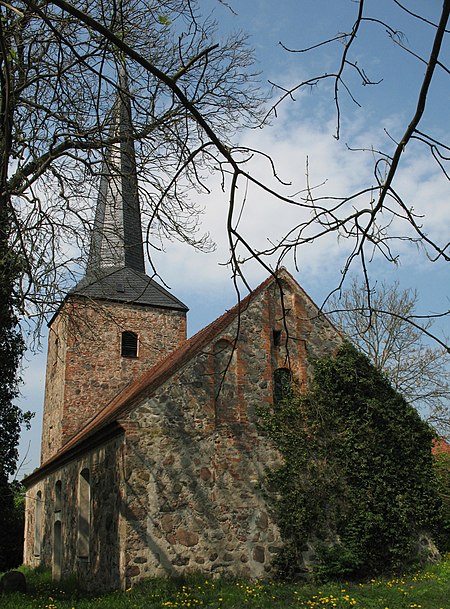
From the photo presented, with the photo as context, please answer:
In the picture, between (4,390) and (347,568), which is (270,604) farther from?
(4,390)

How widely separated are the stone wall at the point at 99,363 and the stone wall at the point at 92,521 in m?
2.38

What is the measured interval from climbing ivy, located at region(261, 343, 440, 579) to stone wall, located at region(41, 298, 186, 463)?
8.08m

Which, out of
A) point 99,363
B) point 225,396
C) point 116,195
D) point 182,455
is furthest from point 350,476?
point 99,363

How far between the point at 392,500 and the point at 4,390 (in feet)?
31.7

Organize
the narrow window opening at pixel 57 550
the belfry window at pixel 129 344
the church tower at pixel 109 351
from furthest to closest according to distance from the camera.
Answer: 1. the belfry window at pixel 129 344
2. the church tower at pixel 109 351
3. the narrow window opening at pixel 57 550

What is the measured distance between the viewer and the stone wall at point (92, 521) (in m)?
11.3

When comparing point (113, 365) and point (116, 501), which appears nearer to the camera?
point (116, 501)

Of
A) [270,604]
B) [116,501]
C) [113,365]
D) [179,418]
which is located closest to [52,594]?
[116,501]

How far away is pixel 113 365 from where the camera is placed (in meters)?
20.4

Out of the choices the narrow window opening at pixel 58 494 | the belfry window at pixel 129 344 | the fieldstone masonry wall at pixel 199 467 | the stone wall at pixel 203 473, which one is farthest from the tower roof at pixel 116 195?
the belfry window at pixel 129 344

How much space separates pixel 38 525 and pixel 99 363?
533 cm

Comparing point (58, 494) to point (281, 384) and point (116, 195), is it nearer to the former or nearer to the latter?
point (281, 384)

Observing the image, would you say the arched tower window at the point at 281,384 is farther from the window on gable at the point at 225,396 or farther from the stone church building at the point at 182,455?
the window on gable at the point at 225,396

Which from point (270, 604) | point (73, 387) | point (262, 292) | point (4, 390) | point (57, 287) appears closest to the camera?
point (57, 287)
